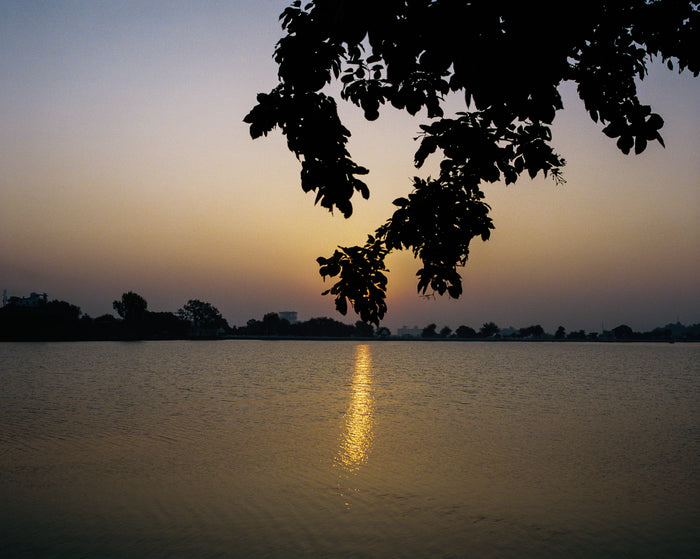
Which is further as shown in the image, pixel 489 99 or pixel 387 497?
pixel 387 497

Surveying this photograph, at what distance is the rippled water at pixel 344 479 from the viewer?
16.6 m

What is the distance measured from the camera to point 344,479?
A: 76.6 feet

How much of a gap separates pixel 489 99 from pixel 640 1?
3227mm

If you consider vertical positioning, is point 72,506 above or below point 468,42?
below

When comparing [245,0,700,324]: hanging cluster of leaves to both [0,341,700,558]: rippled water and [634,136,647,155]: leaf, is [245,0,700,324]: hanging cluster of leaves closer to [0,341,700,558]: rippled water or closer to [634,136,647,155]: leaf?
[634,136,647,155]: leaf

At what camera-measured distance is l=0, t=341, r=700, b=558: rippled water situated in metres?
16.6

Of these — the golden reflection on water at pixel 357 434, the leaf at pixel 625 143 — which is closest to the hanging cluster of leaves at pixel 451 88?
the leaf at pixel 625 143

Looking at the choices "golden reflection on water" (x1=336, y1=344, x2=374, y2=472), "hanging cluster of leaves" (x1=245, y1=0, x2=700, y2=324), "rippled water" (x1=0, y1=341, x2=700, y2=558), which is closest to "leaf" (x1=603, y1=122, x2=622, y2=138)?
"hanging cluster of leaves" (x1=245, y1=0, x2=700, y2=324)

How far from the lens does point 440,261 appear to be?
8891 millimetres

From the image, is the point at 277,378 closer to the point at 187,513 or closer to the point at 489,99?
the point at 187,513

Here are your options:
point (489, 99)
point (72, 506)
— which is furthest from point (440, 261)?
point (72, 506)

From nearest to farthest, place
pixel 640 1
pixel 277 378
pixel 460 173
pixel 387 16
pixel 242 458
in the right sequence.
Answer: pixel 387 16, pixel 640 1, pixel 460 173, pixel 242 458, pixel 277 378

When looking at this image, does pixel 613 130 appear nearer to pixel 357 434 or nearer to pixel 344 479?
pixel 344 479

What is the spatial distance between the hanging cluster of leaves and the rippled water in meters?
10.3
